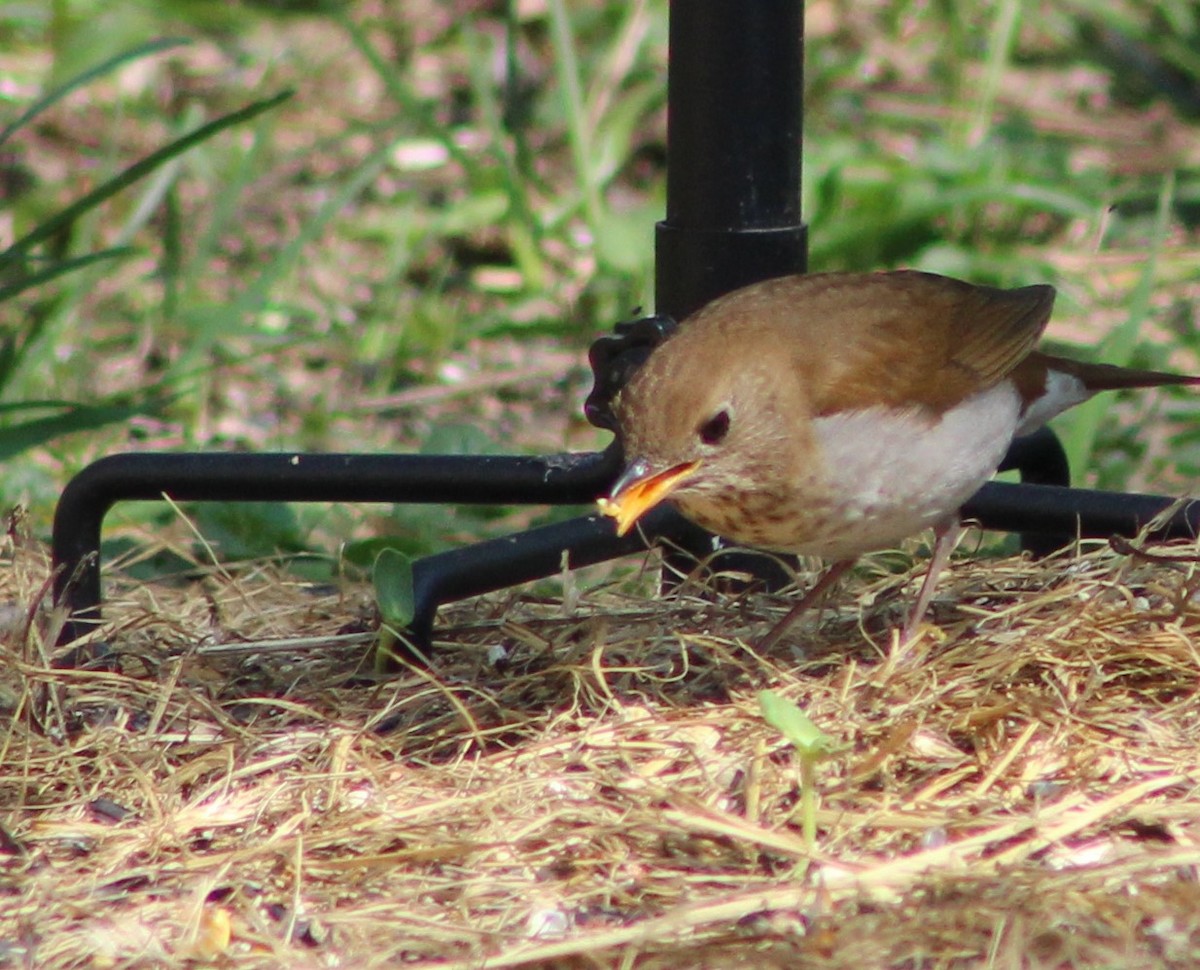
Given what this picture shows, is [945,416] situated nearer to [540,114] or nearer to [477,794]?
[477,794]

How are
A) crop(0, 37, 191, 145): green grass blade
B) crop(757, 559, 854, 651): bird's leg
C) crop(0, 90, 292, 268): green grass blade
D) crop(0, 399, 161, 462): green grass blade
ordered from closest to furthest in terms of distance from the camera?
crop(757, 559, 854, 651): bird's leg, crop(0, 90, 292, 268): green grass blade, crop(0, 399, 161, 462): green grass blade, crop(0, 37, 191, 145): green grass blade

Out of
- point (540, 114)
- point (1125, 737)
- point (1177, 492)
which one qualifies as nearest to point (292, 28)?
point (540, 114)

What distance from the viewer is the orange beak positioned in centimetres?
324

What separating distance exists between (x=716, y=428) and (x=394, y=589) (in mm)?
673

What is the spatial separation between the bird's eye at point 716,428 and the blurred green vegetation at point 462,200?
56.5 inches

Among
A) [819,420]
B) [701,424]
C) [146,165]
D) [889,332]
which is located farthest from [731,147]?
[146,165]

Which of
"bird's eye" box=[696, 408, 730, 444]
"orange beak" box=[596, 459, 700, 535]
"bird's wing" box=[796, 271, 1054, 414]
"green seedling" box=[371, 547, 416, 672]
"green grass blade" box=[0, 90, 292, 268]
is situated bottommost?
"green seedling" box=[371, 547, 416, 672]

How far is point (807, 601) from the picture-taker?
3734mm

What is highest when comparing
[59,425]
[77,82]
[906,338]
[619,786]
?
[77,82]

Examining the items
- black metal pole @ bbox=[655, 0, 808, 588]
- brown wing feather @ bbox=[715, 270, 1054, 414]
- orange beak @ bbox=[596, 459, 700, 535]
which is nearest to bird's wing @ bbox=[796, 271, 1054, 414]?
brown wing feather @ bbox=[715, 270, 1054, 414]

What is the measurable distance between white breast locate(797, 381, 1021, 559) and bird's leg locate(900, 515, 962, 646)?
11cm

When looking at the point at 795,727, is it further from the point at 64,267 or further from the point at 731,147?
the point at 64,267

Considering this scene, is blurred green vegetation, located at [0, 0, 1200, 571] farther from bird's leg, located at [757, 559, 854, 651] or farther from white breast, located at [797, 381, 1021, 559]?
white breast, located at [797, 381, 1021, 559]

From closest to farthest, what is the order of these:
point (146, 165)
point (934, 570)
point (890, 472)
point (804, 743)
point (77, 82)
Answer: point (804, 743), point (890, 472), point (934, 570), point (146, 165), point (77, 82)
